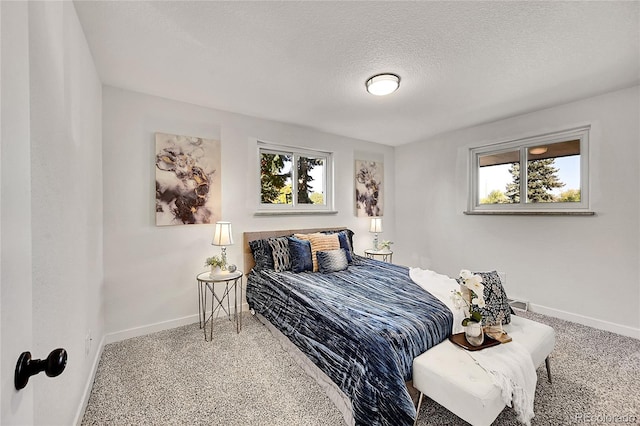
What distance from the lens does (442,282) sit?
2520 millimetres

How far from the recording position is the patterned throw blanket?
4.76ft

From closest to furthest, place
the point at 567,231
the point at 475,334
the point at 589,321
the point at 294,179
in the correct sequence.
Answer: the point at 475,334
the point at 589,321
the point at 567,231
the point at 294,179

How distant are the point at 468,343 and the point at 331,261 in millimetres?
1632

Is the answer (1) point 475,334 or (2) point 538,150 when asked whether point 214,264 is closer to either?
(1) point 475,334

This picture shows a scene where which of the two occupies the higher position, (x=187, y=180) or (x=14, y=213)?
(x=187, y=180)

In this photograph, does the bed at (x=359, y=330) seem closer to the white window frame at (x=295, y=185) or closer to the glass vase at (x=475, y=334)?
the glass vase at (x=475, y=334)

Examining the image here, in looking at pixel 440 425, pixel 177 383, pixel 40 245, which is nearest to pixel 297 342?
pixel 177 383

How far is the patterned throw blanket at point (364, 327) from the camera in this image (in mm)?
1451

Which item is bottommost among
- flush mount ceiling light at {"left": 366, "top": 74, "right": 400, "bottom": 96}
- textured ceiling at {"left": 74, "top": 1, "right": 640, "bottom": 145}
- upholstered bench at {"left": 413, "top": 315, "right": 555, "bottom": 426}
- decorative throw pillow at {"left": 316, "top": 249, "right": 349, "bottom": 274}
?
upholstered bench at {"left": 413, "top": 315, "right": 555, "bottom": 426}

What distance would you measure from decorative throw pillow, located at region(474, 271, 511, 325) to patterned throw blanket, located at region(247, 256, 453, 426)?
0.79ft

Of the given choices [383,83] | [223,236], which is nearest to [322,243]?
[223,236]

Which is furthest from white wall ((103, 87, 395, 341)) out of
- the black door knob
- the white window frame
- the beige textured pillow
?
the black door knob

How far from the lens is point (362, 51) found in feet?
6.81

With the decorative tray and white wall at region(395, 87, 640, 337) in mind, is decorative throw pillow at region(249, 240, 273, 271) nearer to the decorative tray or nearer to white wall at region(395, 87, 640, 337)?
the decorative tray
